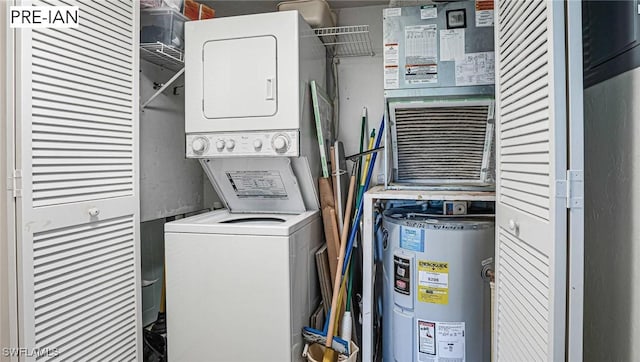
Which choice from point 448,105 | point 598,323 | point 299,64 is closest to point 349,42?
point 299,64

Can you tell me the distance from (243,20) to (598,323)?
7.41ft

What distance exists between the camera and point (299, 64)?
212 centimetres

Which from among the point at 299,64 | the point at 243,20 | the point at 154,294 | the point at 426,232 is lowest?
the point at 154,294

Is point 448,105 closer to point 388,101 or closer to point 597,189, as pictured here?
point 388,101

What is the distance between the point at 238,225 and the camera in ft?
6.61

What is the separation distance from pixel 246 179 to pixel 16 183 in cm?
118

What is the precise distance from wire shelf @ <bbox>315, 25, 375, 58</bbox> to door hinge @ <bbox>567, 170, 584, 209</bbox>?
194cm

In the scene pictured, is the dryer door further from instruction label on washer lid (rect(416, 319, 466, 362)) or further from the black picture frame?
instruction label on washer lid (rect(416, 319, 466, 362))

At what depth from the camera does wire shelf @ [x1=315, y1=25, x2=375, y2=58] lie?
275 centimetres

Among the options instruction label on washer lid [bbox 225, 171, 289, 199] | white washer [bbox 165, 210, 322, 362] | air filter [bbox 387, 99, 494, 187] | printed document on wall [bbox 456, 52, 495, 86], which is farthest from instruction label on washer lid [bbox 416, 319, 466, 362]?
printed document on wall [bbox 456, 52, 495, 86]

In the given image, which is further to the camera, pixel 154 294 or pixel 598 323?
pixel 154 294

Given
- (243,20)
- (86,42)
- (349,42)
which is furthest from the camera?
(349,42)

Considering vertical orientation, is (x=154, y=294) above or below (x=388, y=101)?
below

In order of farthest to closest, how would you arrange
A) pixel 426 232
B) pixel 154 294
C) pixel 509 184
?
pixel 154 294 → pixel 426 232 → pixel 509 184
